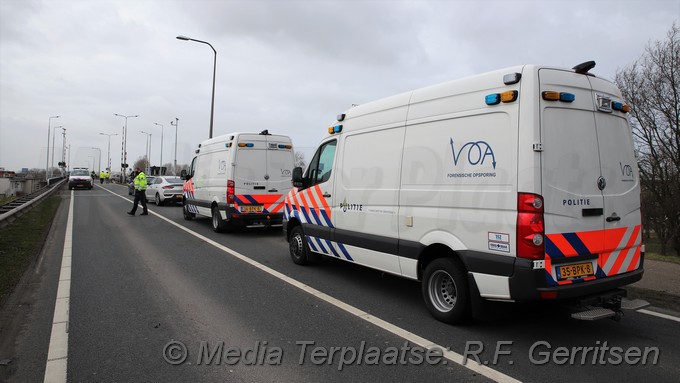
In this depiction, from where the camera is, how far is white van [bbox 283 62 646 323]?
392cm

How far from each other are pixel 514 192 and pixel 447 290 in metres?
1.40

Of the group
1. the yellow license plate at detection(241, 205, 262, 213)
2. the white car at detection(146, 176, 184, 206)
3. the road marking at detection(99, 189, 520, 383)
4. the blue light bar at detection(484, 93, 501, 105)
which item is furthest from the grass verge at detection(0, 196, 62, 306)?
the white car at detection(146, 176, 184, 206)

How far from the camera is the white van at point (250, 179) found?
1128 cm

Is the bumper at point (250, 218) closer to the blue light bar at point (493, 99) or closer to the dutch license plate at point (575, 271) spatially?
the blue light bar at point (493, 99)

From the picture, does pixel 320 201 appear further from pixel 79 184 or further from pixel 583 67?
pixel 79 184

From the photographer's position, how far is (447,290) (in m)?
4.78

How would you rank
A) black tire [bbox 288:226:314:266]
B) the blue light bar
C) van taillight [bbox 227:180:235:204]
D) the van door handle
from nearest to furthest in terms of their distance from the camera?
the blue light bar
the van door handle
black tire [bbox 288:226:314:266]
van taillight [bbox 227:180:235:204]

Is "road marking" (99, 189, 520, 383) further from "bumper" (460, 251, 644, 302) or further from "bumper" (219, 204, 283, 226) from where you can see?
"bumper" (219, 204, 283, 226)

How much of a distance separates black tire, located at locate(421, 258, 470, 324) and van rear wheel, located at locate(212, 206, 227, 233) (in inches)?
309

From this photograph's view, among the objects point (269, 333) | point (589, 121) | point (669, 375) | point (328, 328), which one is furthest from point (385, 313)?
point (589, 121)

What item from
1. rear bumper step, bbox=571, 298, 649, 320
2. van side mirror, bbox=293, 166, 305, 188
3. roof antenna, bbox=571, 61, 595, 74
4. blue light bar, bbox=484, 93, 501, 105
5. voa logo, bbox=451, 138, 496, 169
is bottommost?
rear bumper step, bbox=571, 298, 649, 320

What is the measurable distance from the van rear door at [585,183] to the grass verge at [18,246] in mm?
6390

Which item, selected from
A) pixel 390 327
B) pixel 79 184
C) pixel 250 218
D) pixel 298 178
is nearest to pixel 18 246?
pixel 250 218

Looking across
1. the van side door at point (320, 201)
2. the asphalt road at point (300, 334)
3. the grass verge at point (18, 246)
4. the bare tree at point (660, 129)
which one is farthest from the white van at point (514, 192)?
the bare tree at point (660, 129)
